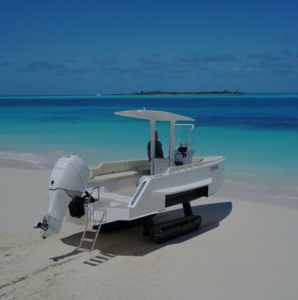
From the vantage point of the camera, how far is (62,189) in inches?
200

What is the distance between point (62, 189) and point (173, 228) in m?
1.97

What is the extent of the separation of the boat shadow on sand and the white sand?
2 centimetres

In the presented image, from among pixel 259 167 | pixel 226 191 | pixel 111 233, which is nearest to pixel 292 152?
pixel 259 167

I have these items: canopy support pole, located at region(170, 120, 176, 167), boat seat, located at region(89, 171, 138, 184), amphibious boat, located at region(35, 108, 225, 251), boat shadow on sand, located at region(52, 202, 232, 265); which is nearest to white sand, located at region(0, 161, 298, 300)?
boat shadow on sand, located at region(52, 202, 232, 265)

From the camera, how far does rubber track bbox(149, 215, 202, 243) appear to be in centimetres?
576

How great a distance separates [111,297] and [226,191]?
6.10m

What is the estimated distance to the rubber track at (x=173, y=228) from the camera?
576cm

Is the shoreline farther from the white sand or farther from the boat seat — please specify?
the boat seat

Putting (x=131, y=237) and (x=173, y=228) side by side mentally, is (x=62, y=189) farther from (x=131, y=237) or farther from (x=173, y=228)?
(x=173, y=228)

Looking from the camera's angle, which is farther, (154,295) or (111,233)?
(111,233)

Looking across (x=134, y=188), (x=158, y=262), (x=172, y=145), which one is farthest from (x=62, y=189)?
(x=172, y=145)

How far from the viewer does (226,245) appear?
19.1 ft

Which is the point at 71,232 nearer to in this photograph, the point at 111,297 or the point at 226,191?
the point at 111,297

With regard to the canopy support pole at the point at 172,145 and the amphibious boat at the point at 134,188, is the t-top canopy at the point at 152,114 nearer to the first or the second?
the amphibious boat at the point at 134,188
